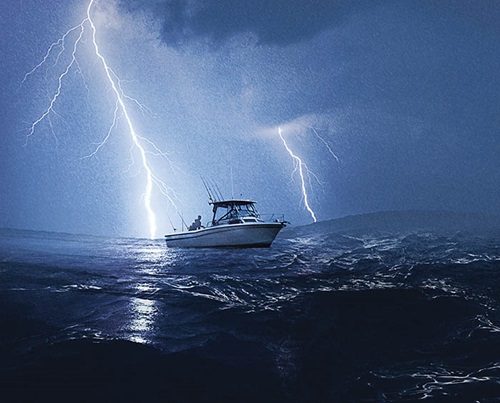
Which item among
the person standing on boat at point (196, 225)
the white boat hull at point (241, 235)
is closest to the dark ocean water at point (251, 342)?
the white boat hull at point (241, 235)

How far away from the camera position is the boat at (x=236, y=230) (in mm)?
22656

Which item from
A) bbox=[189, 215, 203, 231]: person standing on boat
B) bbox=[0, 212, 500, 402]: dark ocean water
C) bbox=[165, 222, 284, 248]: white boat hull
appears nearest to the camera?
bbox=[0, 212, 500, 402]: dark ocean water

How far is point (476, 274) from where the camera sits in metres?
11.5

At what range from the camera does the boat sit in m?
22.7

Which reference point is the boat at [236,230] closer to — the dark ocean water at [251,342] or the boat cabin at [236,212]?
the boat cabin at [236,212]

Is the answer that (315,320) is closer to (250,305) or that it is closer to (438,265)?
(250,305)

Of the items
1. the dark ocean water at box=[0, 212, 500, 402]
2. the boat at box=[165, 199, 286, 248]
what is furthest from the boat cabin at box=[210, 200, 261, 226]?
the dark ocean water at box=[0, 212, 500, 402]

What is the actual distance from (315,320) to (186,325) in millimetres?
2846

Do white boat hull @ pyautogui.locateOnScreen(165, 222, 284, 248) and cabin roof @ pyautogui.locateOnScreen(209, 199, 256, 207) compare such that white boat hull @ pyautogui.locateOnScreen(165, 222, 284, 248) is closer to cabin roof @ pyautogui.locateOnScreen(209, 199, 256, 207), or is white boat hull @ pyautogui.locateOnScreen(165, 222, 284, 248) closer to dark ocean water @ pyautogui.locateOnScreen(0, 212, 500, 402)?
cabin roof @ pyautogui.locateOnScreen(209, 199, 256, 207)

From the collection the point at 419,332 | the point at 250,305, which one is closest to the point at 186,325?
the point at 250,305

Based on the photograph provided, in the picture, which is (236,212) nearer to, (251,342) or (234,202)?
(234,202)

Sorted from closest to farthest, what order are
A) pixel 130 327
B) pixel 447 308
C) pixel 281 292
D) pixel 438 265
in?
1. pixel 130 327
2. pixel 447 308
3. pixel 281 292
4. pixel 438 265

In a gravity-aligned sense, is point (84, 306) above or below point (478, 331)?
below

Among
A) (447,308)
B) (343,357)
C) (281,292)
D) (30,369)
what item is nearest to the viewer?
(30,369)
